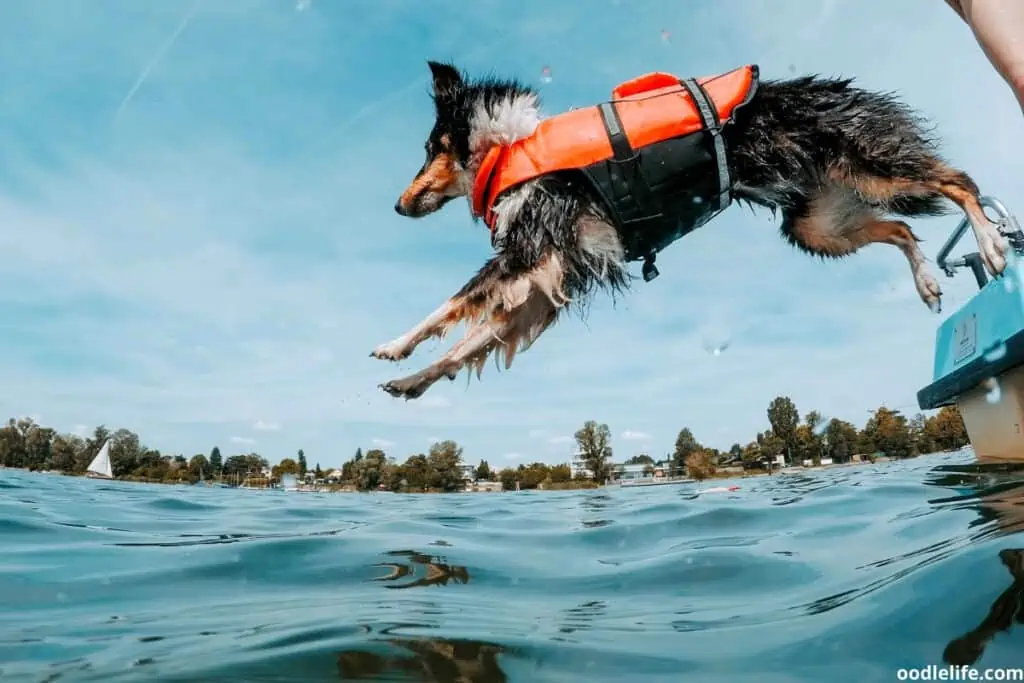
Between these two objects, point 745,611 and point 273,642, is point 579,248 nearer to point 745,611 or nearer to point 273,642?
point 745,611

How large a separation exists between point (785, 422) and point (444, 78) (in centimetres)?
3333

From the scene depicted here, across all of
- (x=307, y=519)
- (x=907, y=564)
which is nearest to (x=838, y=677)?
(x=907, y=564)

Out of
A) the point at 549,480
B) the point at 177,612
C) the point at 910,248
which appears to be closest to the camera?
the point at 177,612

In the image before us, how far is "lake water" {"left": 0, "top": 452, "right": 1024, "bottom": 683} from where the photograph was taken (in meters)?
1.64

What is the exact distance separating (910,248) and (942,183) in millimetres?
693

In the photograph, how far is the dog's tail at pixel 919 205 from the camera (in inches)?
168

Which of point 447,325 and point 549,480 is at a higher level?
point 447,325

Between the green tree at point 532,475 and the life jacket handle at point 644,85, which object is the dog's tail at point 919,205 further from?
the green tree at point 532,475

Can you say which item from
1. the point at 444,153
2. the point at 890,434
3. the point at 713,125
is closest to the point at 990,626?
the point at 713,125

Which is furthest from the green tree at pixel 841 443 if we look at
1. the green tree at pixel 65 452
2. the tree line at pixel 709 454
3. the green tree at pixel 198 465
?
the green tree at pixel 65 452

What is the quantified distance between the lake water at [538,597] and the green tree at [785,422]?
23.9 meters

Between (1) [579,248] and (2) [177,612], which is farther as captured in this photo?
(1) [579,248]

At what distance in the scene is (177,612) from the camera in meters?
2.33

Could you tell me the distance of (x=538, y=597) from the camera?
259 centimetres
